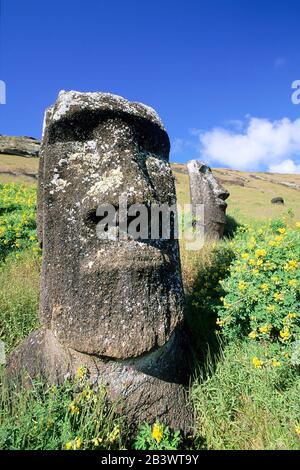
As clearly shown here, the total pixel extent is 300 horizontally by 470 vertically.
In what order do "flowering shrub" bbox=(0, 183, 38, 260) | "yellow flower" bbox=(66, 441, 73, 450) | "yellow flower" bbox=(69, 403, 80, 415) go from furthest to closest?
"flowering shrub" bbox=(0, 183, 38, 260)
"yellow flower" bbox=(69, 403, 80, 415)
"yellow flower" bbox=(66, 441, 73, 450)

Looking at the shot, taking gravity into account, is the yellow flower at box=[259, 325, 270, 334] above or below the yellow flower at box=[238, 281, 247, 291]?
below

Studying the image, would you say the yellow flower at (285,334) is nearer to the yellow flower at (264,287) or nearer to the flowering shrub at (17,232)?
the yellow flower at (264,287)

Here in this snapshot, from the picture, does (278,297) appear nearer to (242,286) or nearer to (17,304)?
(242,286)

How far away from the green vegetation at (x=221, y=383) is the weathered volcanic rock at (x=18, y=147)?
3176cm

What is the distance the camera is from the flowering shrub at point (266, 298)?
10.2 feet

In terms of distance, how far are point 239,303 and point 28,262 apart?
11.0ft

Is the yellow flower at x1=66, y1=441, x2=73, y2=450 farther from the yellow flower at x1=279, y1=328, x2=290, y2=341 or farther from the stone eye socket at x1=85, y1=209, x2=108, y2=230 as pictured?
the yellow flower at x1=279, y1=328, x2=290, y2=341

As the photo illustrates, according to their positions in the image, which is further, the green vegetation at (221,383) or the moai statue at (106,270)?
the moai statue at (106,270)

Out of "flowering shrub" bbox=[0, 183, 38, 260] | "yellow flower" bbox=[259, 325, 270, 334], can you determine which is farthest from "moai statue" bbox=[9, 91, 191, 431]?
"flowering shrub" bbox=[0, 183, 38, 260]

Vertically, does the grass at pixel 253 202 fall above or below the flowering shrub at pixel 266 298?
above

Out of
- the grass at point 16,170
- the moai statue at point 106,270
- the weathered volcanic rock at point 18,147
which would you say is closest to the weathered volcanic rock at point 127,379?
the moai statue at point 106,270

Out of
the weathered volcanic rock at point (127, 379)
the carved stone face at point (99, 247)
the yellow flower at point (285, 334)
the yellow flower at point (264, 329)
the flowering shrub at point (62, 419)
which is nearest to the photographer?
the flowering shrub at point (62, 419)

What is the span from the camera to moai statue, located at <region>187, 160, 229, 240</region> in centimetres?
889

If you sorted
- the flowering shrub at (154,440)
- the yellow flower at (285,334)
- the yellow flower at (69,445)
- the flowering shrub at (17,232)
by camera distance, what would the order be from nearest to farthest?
the yellow flower at (69,445) → the flowering shrub at (154,440) → the yellow flower at (285,334) → the flowering shrub at (17,232)
